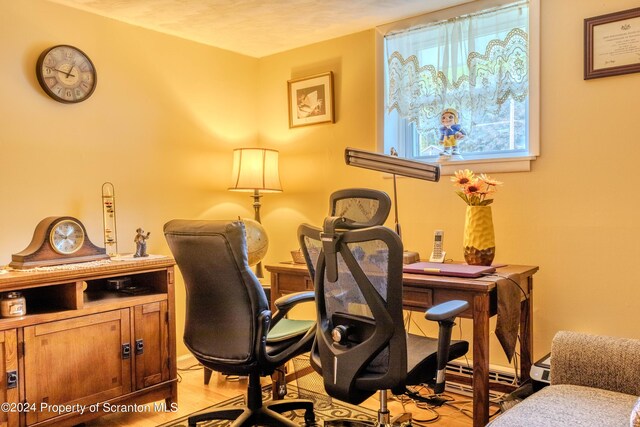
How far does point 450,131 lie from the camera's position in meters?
2.92

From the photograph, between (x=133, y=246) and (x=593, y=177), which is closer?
(x=593, y=177)

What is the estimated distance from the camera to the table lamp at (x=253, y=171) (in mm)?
3465

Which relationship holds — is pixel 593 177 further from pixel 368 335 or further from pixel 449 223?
pixel 368 335

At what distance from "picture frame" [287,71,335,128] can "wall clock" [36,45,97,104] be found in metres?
1.33

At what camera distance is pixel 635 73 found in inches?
93.7

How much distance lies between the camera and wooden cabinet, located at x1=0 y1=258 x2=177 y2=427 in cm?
214

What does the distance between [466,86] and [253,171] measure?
148 cm

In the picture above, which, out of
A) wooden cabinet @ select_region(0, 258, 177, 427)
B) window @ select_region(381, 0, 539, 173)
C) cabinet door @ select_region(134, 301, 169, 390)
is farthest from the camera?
window @ select_region(381, 0, 539, 173)

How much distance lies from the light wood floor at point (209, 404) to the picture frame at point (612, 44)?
1.80 meters

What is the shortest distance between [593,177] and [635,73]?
1.67 ft

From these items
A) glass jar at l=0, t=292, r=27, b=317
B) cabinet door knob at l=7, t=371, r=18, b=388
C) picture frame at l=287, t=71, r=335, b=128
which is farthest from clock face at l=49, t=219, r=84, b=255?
picture frame at l=287, t=71, r=335, b=128

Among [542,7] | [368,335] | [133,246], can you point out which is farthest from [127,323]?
[542,7]

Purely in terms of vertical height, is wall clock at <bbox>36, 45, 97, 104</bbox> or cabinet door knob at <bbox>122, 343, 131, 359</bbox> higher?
wall clock at <bbox>36, 45, 97, 104</bbox>

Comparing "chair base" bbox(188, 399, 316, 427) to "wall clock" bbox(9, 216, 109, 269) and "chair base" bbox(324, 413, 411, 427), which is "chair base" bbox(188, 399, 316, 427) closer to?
"chair base" bbox(324, 413, 411, 427)
